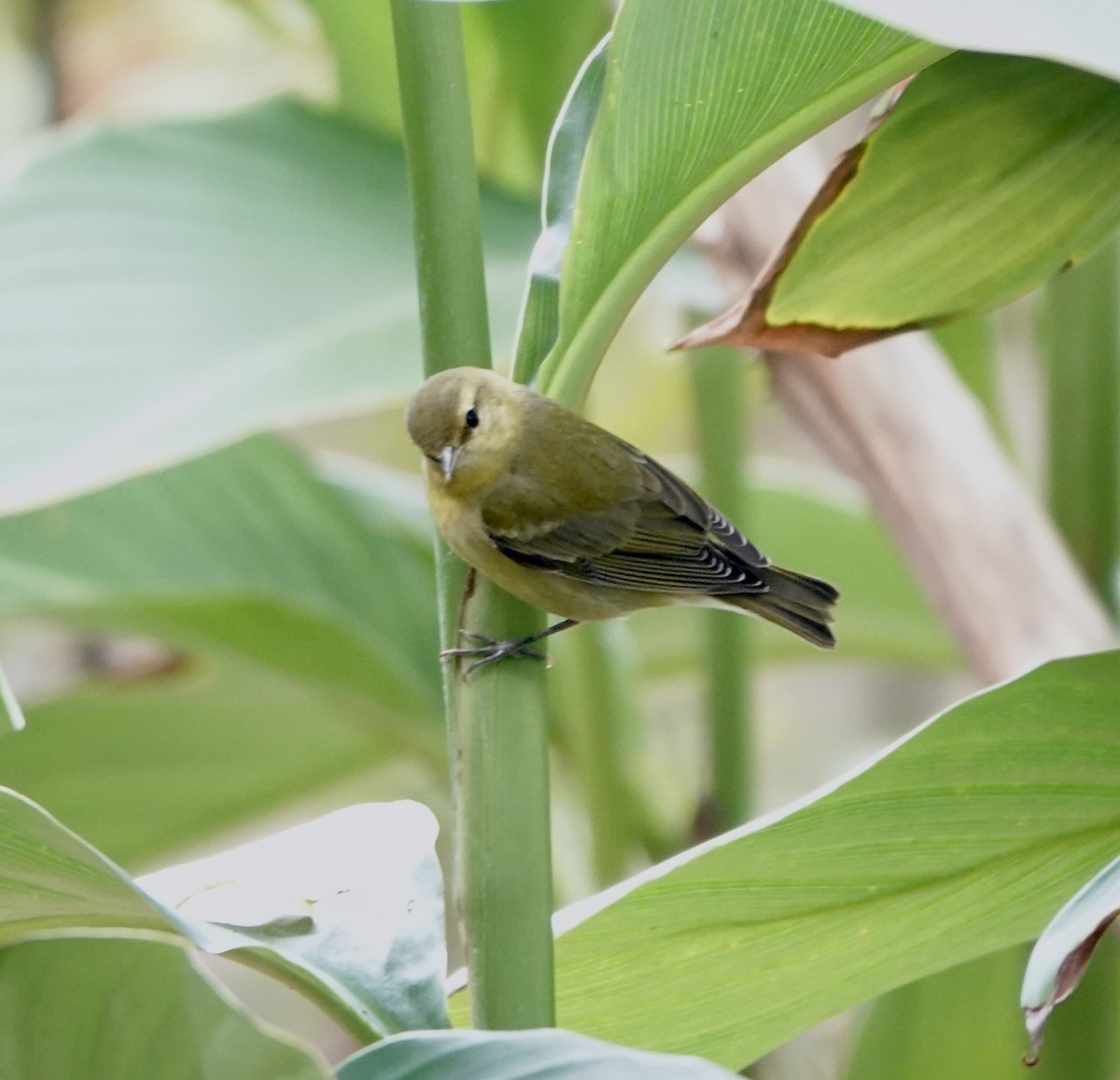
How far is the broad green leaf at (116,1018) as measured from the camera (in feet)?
2.03

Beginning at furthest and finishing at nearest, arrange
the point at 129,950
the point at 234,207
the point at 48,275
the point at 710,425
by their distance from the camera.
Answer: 1. the point at 710,425
2. the point at 234,207
3. the point at 48,275
4. the point at 129,950

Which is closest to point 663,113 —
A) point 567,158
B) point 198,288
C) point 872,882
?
point 567,158

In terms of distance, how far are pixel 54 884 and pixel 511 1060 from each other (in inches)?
9.0

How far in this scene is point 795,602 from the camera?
1394 millimetres

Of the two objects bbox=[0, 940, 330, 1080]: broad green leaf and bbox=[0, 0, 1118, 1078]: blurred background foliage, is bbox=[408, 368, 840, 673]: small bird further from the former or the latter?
bbox=[0, 940, 330, 1080]: broad green leaf

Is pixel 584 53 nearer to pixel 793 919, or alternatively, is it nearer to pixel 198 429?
pixel 198 429

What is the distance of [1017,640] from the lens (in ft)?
4.74

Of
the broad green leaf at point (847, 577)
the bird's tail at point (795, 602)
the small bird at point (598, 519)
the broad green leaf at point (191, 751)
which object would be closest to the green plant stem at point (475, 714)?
the small bird at point (598, 519)

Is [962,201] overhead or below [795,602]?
overhead

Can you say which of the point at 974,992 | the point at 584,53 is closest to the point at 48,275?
the point at 584,53

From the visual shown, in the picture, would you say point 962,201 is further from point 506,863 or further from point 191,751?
point 191,751

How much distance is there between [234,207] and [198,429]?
35 cm

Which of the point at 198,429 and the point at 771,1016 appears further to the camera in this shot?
the point at 198,429

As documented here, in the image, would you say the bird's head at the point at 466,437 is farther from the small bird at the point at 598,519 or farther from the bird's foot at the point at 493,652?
the bird's foot at the point at 493,652
